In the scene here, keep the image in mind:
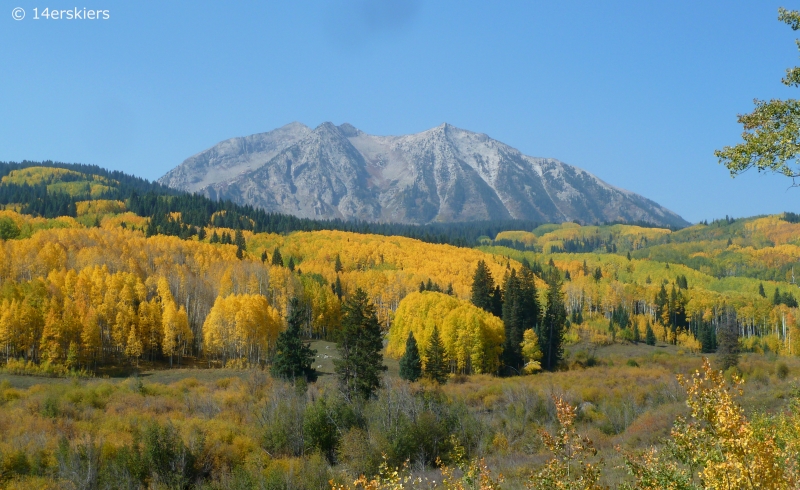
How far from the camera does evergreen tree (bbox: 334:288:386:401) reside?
56281 millimetres

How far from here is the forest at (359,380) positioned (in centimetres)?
1496

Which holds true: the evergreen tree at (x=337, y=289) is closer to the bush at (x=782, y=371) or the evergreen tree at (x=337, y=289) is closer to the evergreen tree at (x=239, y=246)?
the evergreen tree at (x=239, y=246)

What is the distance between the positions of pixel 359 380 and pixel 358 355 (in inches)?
97.6

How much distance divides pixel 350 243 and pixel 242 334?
98614 mm

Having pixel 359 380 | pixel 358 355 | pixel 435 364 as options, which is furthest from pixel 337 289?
pixel 359 380

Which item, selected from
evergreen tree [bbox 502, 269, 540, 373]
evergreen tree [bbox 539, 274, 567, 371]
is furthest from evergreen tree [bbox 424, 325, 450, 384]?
evergreen tree [bbox 539, 274, 567, 371]

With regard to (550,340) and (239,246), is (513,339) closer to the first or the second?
(550,340)

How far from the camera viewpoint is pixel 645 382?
7025cm

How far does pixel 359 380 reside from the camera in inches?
2217

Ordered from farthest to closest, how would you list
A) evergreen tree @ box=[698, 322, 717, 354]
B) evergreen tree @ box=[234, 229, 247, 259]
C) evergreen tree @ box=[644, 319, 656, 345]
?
evergreen tree @ box=[234, 229, 247, 259], evergreen tree @ box=[644, 319, 656, 345], evergreen tree @ box=[698, 322, 717, 354]

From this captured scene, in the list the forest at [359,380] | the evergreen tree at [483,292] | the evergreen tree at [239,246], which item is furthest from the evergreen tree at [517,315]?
the evergreen tree at [239,246]

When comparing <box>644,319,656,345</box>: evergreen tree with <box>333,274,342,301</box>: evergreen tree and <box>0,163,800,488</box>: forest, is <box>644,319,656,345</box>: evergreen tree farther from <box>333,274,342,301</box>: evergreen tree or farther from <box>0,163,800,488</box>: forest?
<box>333,274,342,301</box>: evergreen tree

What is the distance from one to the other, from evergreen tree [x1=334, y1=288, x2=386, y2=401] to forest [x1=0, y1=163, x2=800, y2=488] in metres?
0.21

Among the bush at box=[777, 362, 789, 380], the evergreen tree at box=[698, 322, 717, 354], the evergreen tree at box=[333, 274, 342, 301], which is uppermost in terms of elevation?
the evergreen tree at box=[333, 274, 342, 301]
